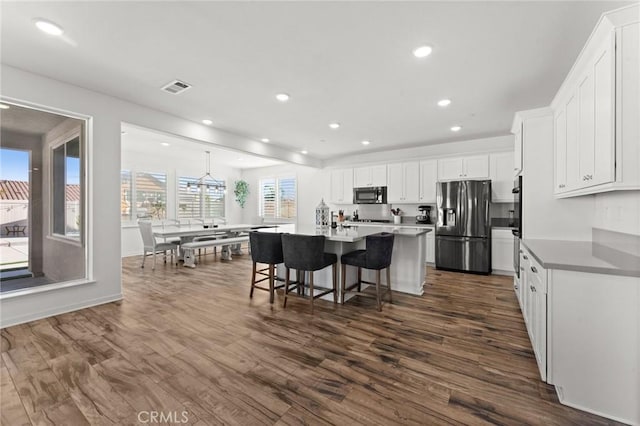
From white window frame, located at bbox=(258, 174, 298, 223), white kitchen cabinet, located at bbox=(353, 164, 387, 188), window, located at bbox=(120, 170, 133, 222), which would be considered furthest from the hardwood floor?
white window frame, located at bbox=(258, 174, 298, 223)

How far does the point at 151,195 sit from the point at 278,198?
12.1ft

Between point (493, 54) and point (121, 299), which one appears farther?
point (121, 299)

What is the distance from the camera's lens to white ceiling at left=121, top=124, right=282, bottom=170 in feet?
17.8

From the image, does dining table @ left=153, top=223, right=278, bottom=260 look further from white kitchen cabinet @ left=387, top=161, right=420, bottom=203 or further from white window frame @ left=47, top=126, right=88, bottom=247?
white kitchen cabinet @ left=387, top=161, right=420, bottom=203

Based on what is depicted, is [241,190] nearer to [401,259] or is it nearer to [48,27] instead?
[401,259]

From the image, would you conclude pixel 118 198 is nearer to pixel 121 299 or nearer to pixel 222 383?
pixel 121 299

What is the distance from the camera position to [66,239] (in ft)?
11.7

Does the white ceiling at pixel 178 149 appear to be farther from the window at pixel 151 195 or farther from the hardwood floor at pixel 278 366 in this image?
the hardwood floor at pixel 278 366

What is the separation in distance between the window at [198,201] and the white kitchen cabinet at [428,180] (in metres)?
5.70

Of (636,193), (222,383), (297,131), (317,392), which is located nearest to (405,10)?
(636,193)

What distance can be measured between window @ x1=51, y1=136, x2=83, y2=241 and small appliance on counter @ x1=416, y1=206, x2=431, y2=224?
19.5ft

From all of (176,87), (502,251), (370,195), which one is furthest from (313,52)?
(502,251)

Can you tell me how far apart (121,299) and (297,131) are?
152 inches

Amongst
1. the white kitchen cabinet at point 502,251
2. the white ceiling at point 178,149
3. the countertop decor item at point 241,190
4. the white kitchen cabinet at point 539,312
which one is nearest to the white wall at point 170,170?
the white ceiling at point 178,149
